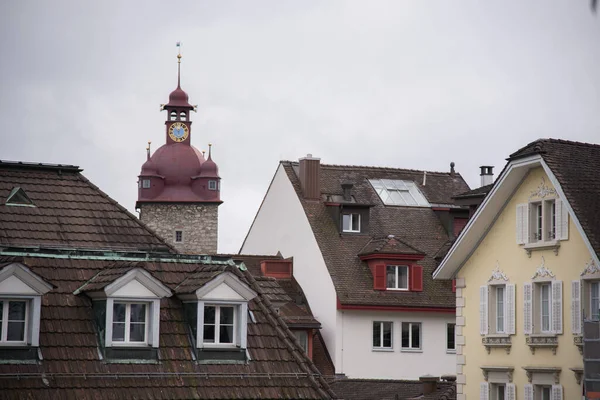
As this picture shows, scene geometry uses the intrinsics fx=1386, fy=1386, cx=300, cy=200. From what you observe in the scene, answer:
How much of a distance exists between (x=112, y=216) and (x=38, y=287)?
8.07m

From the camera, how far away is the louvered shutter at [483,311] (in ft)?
113

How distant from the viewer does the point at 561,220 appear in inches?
1249

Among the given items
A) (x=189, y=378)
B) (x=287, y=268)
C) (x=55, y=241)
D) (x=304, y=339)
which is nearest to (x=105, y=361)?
(x=189, y=378)

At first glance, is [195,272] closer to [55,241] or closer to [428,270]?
[55,241]

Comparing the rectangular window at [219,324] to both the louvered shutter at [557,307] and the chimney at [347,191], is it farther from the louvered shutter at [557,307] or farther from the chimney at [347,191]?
the chimney at [347,191]

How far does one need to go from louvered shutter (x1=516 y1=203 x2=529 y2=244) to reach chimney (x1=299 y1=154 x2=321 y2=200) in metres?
20.7

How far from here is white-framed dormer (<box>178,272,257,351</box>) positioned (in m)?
23.8

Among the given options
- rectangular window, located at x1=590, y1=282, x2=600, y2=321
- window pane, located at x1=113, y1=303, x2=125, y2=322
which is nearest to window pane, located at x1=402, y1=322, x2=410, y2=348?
rectangular window, located at x1=590, y1=282, x2=600, y2=321

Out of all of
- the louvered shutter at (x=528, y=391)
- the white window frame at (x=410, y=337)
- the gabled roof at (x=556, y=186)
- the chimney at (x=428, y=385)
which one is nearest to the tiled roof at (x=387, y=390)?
the chimney at (x=428, y=385)

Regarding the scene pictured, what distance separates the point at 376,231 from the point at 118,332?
31.1m

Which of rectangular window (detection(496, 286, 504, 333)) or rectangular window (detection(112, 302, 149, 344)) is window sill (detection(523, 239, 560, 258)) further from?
rectangular window (detection(112, 302, 149, 344))

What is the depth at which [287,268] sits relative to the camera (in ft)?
173

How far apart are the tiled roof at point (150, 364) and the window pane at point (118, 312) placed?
413 mm

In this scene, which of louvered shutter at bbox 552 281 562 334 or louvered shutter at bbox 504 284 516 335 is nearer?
louvered shutter at bbox 552 281 562 334
